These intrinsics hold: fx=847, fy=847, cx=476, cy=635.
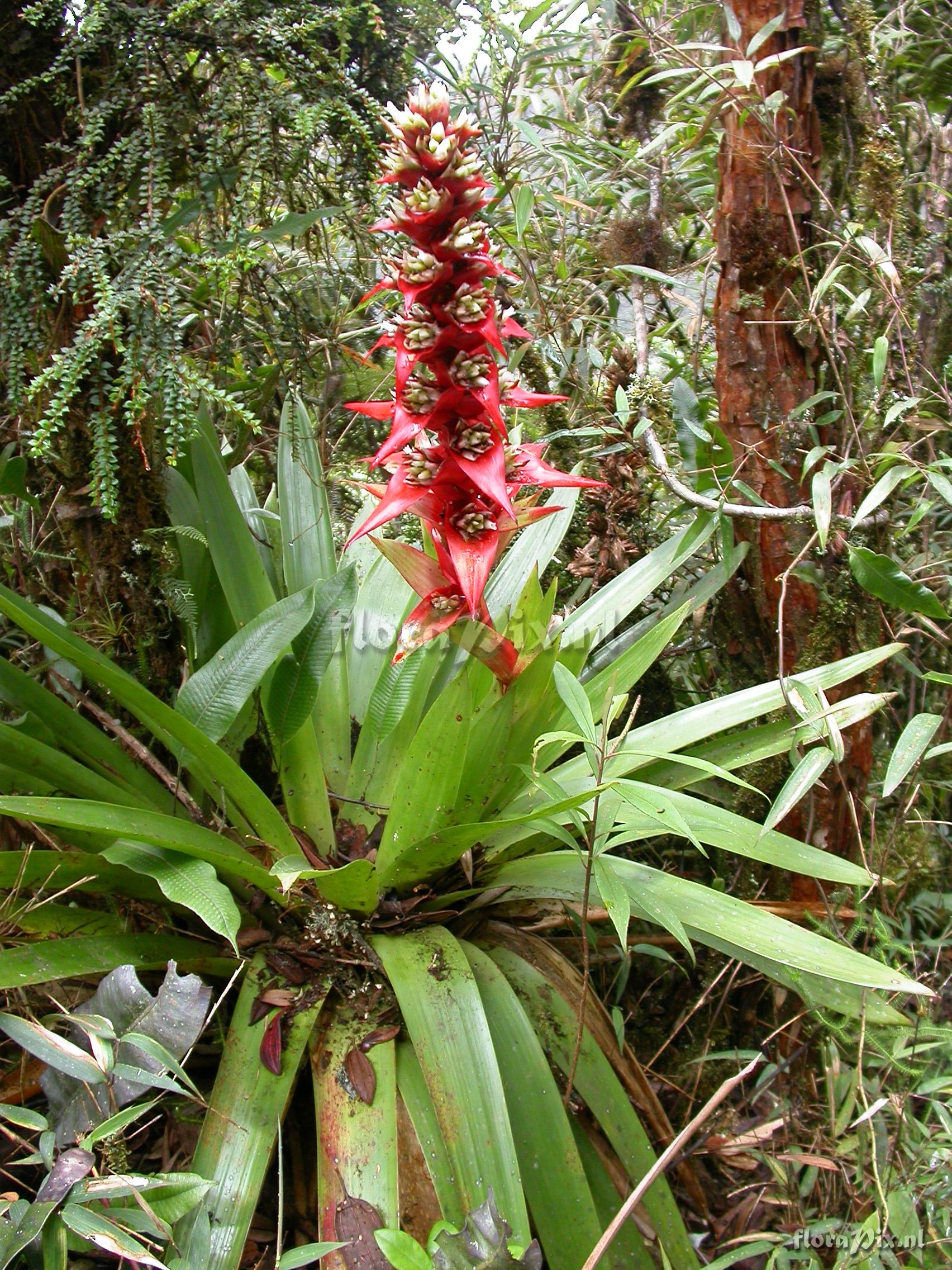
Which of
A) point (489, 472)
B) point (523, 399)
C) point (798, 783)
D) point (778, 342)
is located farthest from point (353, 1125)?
point (778, 342)

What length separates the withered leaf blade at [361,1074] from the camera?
0.99 meters

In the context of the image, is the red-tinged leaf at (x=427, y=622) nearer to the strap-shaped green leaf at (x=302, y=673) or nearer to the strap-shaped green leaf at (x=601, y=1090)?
the strap-shaped green leaf at (x=302, y=673)

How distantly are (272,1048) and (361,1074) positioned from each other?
11 centimetres

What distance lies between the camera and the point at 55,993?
112 centimetres

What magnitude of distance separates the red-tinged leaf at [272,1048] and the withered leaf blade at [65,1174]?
0.23 m

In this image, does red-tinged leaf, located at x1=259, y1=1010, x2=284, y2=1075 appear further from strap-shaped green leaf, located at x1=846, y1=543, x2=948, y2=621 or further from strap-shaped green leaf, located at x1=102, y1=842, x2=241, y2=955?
strap-shaped green leaf, located at x1=846, y1=543, x2=948, y2=621

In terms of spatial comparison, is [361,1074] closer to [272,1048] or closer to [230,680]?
[272,1048]

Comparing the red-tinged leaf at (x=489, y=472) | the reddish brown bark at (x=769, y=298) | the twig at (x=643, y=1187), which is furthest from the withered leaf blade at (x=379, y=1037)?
the reddish brown bark at (x=769, y=298)

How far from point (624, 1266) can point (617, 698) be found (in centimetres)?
67

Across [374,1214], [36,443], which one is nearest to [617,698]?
[374,1214]

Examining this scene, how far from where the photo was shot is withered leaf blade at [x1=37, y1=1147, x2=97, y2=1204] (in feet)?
2.60

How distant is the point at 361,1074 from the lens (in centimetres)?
100

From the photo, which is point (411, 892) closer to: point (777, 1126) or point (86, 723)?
point (86, 723)

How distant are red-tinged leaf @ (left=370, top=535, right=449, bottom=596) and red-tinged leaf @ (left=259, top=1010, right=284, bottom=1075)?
0.57 metres
